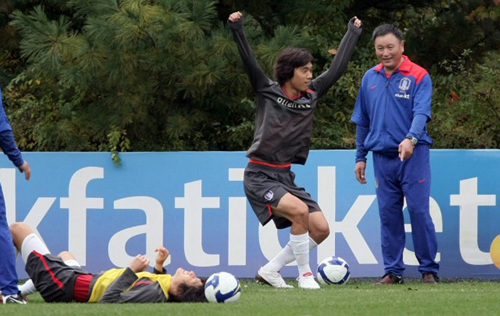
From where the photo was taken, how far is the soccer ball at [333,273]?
10.5m

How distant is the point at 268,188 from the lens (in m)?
9.76

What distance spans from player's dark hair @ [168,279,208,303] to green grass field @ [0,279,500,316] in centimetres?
23

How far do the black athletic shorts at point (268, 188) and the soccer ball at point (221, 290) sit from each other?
1.49 m

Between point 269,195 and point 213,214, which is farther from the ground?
point 269,195

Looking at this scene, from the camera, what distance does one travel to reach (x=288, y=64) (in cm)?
995

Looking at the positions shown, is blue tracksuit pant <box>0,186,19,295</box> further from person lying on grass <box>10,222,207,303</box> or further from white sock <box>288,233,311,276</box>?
white sock <box>288,233,311,276</box>

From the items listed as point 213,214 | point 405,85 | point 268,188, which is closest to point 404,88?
point 405,85

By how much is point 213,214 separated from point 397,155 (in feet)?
6.71

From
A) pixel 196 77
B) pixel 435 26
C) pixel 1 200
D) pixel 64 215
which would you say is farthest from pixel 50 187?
pixel 435 26

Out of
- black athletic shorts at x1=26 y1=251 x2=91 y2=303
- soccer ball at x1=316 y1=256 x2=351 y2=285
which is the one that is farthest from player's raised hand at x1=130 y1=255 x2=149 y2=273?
soccer ball at x1=316 y1=256 x2=351 y2=285

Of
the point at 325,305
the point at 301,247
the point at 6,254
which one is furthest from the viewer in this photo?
the point at 301,247

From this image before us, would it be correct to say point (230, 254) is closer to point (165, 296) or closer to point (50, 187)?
point (50, 187)

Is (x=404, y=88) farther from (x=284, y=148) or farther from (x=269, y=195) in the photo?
(x=269, y=195)

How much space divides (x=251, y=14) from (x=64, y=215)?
3.92 m
